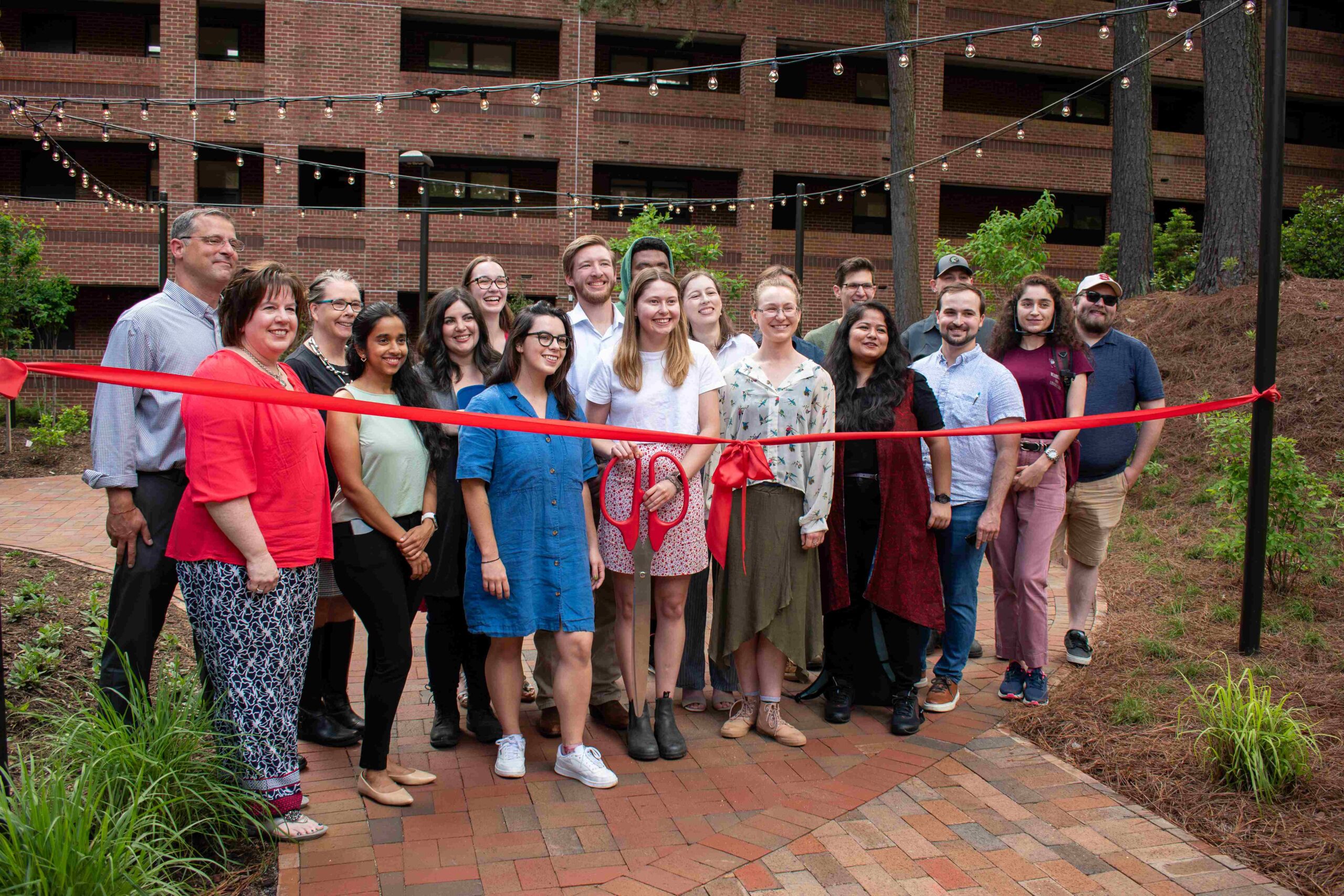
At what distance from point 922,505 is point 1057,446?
0.91 metres

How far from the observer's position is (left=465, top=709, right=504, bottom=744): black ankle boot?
177 inches

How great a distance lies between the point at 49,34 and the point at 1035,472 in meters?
28.7

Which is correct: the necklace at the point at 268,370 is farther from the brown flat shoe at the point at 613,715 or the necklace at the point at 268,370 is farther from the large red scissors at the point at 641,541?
the brown flat shoe at the point at 613,715

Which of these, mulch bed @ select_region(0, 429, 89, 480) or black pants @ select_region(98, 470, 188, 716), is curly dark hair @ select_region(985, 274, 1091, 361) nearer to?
black pants @ select_region(98, 470, 188, 716)

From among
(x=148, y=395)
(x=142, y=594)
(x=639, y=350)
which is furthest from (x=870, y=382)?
(x=142, y=594)

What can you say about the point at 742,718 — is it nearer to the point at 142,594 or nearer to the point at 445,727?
the point at 445,727

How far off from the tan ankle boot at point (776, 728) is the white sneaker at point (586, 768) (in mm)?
Result: 789

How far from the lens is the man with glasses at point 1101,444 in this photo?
18.2ft

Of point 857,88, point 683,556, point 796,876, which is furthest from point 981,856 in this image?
point 857,88

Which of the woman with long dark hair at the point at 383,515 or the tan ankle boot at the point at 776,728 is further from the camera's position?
the tan ankle boot at the point at 776,728

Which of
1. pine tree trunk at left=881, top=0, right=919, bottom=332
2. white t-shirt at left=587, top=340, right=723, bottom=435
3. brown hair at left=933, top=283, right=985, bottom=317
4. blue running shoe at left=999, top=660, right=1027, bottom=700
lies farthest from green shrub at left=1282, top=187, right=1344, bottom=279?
white t-shirt at left=587, top=340, right=723, bottom=435

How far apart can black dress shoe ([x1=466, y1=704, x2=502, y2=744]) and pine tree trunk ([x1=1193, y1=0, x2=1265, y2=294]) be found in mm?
11651

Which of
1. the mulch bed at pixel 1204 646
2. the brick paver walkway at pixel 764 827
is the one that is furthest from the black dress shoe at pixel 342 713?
the mulch bed at pixel 1204 646

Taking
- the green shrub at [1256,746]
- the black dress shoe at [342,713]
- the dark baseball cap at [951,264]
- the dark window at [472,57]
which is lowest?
the black dress shoe at [342,713]
